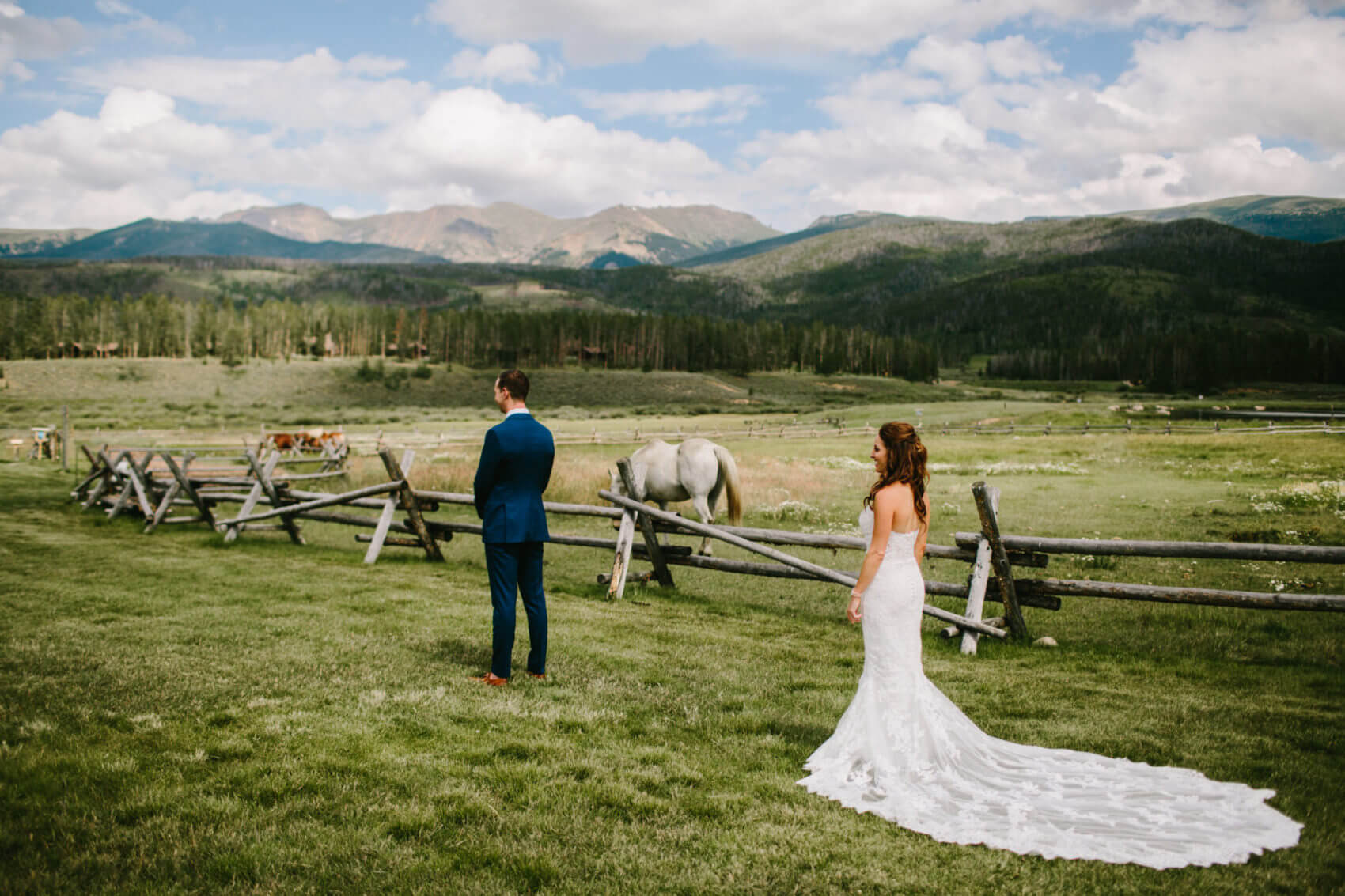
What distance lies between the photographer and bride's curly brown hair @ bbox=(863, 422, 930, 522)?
567 centimetres

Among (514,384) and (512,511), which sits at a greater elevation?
(514,384)

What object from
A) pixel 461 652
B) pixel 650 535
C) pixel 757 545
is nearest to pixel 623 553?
pixel 650 535

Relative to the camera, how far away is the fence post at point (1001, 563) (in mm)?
9391

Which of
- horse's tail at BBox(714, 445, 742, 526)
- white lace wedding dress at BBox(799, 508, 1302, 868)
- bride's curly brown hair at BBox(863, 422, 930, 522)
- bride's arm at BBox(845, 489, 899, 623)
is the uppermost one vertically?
bride's curly brown hair at BBox(863, 422, 930, 522)

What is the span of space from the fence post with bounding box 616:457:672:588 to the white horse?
80.6 inches

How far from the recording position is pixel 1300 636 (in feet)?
32.6

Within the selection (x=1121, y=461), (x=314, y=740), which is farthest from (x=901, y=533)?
(x=1121, y=461)

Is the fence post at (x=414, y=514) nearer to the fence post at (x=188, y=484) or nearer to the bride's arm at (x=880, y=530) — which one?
the fence post at (x=188, y=484)

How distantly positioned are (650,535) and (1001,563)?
17.3 ft

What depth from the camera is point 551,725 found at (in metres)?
6.50

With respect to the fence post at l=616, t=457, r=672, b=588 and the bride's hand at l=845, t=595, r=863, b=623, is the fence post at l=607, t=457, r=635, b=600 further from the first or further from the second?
the bride's hand at l=845, t=595, r=863, b=623

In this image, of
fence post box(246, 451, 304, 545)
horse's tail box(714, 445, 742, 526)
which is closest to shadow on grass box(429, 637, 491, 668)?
horse's tail box(714, 445, 742, 526)

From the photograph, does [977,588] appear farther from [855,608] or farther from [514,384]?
[514,384]

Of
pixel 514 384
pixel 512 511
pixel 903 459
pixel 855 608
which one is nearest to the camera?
pixel 903 459
